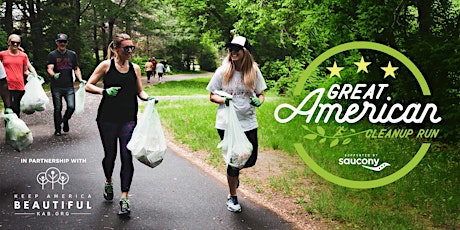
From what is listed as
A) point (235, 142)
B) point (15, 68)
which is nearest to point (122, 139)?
point (235, 142)

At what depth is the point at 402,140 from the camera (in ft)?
17.4

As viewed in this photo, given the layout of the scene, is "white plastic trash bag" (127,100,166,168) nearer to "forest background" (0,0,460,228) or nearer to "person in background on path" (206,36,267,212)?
A: "person in background on path" (206,36,267,212)

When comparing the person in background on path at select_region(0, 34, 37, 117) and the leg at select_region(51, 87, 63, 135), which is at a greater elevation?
the person in background on path at select_region(0, 34, 37, 117)

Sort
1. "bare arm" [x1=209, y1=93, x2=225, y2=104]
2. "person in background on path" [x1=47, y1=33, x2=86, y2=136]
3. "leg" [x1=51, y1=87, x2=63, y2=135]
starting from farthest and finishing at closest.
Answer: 1. "leg" [x1=51, y1=87, x2=63, y2=135]
2. "person in background on path" [x1=47, y1=33, x2=86, y2=136]
3. "bare arm" [x1=209, y1=93, x2=225, y2=104]

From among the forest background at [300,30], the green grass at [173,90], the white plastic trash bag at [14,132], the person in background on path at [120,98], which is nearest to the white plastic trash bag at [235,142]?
the person in background on path at [120,98]

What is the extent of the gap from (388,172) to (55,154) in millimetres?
4125

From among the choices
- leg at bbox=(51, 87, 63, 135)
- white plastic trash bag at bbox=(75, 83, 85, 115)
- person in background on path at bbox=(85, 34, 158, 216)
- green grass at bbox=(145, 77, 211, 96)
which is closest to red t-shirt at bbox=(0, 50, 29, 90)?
leg at bbox=(51, 87, 63, 135)

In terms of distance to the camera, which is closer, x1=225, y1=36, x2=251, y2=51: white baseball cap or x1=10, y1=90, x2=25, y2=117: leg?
x1=225, y1=36, x2=251, y2=51: white baseball cap

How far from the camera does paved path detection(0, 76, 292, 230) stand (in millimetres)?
3895

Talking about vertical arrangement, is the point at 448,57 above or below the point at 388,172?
above

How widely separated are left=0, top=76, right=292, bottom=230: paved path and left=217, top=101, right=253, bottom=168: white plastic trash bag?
1.81 ft

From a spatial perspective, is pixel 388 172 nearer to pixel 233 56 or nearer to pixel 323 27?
pixel 233 56

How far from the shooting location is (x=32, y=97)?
23.8 ft

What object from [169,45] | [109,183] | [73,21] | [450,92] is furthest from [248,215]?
[169,45]
